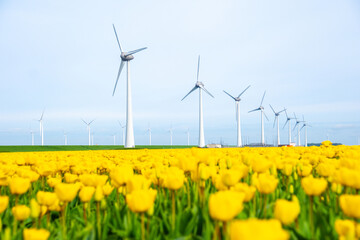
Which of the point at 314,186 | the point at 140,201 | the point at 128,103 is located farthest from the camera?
the point at 128,103

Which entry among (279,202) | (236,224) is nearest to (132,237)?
(279,202)

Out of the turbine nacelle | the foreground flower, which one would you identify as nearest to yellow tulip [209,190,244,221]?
the foreground flower

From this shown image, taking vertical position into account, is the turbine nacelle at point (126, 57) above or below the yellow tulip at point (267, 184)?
above

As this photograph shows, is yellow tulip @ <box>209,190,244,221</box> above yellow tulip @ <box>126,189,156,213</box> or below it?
above

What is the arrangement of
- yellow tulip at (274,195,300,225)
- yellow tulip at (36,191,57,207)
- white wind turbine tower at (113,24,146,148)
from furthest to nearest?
white wind turbine tower at (113,24,146,148)
yellow tulip at (36,191,57,207)
yellow tulip at (274,195,300,225)

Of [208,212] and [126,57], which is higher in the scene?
[126,57]

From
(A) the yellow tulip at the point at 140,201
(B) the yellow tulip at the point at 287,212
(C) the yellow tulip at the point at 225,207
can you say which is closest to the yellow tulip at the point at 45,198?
(A) the yellow tulip at the point at 140,201

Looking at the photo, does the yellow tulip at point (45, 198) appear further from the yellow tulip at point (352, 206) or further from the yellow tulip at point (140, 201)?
the yellow tulip at point (352, 206)

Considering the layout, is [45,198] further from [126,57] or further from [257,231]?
[126,57]

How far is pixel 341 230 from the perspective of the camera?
66.6 inches

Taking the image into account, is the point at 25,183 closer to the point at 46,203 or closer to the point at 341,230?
the point at 46,203

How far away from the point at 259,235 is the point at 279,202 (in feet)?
2.51

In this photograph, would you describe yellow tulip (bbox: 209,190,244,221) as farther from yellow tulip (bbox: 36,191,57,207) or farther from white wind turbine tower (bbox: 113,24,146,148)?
white wind turbine tower (bbox: 113,24,146,148)

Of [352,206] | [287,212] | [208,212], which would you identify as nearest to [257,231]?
[287,212]
